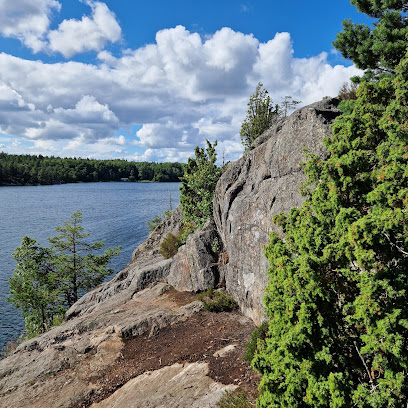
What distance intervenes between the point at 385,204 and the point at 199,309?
11.2 meters

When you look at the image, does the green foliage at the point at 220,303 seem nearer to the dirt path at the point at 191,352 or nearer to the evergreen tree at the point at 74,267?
the dirt path at the point at 191,352

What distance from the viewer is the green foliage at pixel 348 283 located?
4.63m

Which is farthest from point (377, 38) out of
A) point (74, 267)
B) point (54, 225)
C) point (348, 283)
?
point (54, 225)

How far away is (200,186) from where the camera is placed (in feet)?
72.2

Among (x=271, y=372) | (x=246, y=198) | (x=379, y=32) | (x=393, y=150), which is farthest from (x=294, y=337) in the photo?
(x=379, y=32)

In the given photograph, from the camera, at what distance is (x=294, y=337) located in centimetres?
520

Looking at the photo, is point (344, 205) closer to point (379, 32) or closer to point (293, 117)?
point (293, 117)

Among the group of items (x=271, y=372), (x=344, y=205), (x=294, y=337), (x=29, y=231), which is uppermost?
(x=344, y=205)

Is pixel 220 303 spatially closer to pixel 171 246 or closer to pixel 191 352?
pixel 191 352

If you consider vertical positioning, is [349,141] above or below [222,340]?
above

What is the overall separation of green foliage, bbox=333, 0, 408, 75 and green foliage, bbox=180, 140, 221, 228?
10862 mm

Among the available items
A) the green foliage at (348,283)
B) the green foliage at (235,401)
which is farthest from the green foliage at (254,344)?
the green foliage at (348,283)

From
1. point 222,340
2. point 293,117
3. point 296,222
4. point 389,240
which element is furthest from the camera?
point 293,117

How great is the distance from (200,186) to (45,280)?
1558 centimetres
